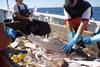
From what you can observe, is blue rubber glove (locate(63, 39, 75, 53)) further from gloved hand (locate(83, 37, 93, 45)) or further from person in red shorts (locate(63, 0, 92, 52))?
gloved hand (locate(83, 37, 93, 45))

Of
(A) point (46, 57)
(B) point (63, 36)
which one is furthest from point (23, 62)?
(B) point (63, 36)

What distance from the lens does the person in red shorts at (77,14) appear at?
6.80 meters

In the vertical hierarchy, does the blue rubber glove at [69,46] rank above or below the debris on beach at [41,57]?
above

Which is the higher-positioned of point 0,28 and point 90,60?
point 0,28

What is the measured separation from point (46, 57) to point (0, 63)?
2.74 metres

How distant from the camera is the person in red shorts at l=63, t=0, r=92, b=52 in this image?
22.3 feet

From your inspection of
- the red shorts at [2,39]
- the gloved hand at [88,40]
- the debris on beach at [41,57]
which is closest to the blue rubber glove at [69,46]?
the debris on beach at [41,57]

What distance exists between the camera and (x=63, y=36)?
8.23 meters

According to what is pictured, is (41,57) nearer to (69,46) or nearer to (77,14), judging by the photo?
(69,46)

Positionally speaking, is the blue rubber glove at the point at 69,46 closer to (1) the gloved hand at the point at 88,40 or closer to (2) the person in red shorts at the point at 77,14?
(2) the person in red shorts at the point at 77,14

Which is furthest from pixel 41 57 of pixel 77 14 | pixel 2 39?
pixel 2 39

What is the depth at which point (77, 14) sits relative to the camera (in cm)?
715

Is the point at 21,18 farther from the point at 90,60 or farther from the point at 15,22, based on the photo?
the point at 90,60

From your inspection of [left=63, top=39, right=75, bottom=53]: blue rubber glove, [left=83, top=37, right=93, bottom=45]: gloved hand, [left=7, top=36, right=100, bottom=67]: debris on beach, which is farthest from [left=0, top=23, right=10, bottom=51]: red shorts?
[left=83, top=37, right=93, bottom=45]: gloved hand
